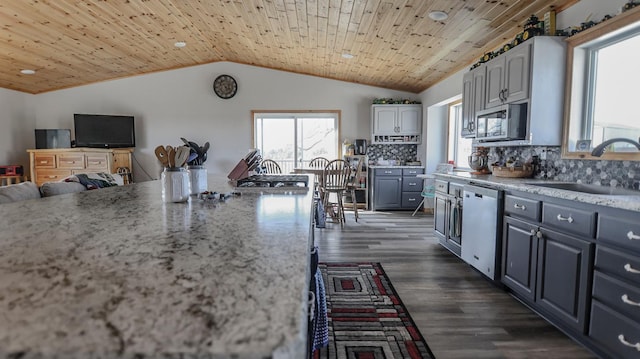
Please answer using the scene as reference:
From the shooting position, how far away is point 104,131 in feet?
20.2

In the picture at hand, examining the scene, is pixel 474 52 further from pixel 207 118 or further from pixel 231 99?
pixel 207 118

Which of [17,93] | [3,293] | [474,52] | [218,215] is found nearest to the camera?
[3,293]

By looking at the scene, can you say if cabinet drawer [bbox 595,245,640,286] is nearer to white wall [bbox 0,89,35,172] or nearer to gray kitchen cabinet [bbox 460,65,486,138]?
gray kitchen cabinet [bbox 460,65,486,138]

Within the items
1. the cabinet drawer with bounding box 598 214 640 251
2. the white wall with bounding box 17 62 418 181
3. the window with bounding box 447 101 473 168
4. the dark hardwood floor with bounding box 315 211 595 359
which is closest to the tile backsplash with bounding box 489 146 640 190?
the cabinet drawer with bounding box 598 214 640 251

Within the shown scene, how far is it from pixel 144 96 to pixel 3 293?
6987mm

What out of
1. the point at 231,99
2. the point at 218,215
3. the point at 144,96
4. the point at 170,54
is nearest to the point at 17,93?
the point at 144,96

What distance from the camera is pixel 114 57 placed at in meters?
5.36

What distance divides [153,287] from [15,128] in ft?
→ 26.2

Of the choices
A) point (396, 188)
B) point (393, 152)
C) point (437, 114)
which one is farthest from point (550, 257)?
point (393, 152)

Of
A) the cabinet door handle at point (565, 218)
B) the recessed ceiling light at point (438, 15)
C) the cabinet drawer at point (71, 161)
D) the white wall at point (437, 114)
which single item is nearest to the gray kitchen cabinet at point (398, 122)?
the white wall at point (437, 114)

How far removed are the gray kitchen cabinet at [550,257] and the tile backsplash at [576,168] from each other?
0.57 m

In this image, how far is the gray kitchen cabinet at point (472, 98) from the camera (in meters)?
3.37


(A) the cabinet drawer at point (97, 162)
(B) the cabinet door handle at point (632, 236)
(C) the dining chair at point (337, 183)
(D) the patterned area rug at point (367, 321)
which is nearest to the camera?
(B) the cabinet door handle at point (632, 236)

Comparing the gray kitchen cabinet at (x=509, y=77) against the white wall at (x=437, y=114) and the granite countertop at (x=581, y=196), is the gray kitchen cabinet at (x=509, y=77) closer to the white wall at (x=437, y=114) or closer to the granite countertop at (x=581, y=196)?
the granite countertop at (x=581, y=196)
